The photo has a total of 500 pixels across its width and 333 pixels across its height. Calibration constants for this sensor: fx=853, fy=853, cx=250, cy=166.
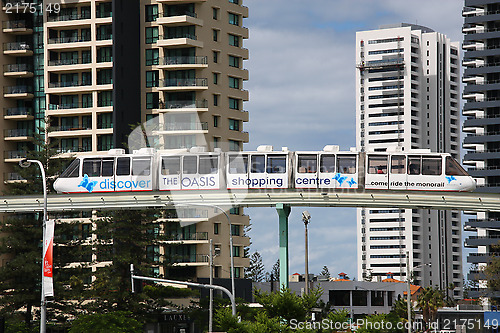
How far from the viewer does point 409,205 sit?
62.9 meters

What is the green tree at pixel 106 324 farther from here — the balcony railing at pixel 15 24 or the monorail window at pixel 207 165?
the balcony railing at pixel 15 24

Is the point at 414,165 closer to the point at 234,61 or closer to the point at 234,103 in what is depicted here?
the point at 234,103

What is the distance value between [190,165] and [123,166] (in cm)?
594

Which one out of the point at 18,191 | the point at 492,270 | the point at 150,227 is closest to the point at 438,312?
the point at 492,270

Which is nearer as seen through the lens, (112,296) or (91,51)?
(112,296)

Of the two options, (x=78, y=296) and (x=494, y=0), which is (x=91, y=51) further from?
(x=494, y=0)

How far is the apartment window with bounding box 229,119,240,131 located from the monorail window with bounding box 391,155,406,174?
154 ft

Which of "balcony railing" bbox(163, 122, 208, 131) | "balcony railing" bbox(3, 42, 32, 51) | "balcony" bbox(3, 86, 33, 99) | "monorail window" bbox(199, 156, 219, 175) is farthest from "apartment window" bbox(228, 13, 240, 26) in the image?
"monorail window" bbox(199, 156, 219, 175)

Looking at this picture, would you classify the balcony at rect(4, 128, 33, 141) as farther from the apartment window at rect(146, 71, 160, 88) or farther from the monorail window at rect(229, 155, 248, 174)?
the monorail window at rect(229, 155, 248, 174)

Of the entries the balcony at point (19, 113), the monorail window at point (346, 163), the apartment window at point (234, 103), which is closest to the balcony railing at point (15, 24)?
the balcony at point (19, 113)

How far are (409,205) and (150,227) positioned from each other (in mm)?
24421

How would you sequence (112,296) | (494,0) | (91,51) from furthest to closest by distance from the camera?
(494,0)
(91,51)
(112,296)

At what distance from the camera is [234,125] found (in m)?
108

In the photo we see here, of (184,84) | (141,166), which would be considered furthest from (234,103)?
(141,166)
